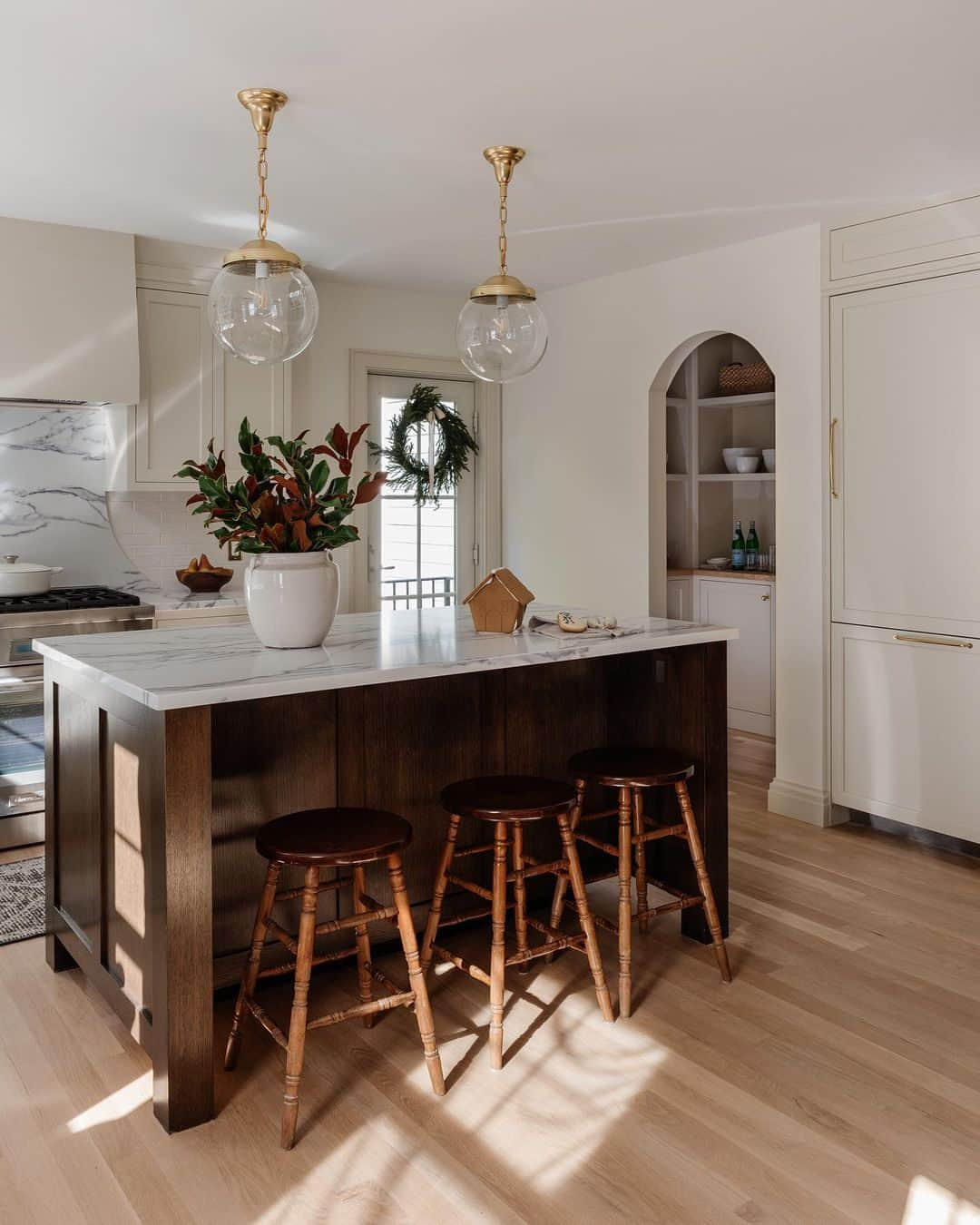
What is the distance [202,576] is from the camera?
4.84 metres

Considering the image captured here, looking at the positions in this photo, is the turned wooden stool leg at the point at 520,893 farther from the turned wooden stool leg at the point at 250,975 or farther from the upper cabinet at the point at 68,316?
the upper cabinet at the point at 68,316

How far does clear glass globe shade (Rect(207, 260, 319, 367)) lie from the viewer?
2785 millimetres

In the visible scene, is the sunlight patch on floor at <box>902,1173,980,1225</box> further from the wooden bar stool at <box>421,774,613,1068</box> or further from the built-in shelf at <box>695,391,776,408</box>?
the built-in shelf at <box>695,391,776,408</box>

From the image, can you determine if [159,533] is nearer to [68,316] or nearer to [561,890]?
[68,316]

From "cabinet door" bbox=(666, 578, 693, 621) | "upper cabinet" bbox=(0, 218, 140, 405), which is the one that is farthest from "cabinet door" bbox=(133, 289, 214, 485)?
"cabinet door" bbox=(666, 578, 693, 621)

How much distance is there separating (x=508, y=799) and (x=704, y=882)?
72 centimetres

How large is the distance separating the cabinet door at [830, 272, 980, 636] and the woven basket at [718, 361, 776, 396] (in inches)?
68.5

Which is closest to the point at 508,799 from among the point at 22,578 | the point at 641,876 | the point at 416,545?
the point at 641,876

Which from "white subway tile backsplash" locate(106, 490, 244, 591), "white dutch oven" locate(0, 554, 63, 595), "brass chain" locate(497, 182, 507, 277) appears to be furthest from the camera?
"white subway tile backsplash" locate(106, 490, 244, 591)

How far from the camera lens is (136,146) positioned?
11.4 ft

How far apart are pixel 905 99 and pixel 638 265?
2.20 metres

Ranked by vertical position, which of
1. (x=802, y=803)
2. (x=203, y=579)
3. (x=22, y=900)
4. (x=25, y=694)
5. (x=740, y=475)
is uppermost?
(x=740, y=475)

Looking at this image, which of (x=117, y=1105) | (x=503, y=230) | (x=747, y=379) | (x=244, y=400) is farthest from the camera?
(x=747, y=379)

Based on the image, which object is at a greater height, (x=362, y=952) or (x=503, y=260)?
(x=503, y=260)
